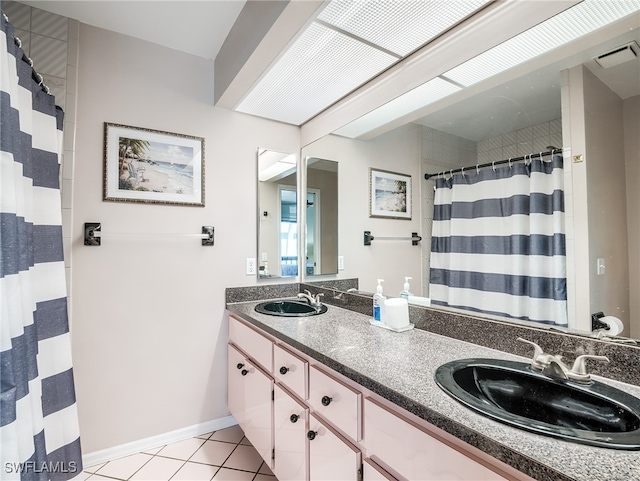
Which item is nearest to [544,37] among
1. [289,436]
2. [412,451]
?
[412,451]

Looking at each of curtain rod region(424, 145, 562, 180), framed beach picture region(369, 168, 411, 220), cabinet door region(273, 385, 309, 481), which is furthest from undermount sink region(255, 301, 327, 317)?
curtain rod region(424, 145, 562, 180)

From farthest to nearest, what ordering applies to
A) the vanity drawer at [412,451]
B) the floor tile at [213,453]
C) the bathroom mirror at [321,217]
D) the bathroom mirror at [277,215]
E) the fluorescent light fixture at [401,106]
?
the bathroom mirror at [277,215], the bathroom mirror at [321,217], the floor tile at [213,453], the fluorescent light fixture at [401,106], the vanity drawer at [412,451]

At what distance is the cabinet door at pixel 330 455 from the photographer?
1.02m

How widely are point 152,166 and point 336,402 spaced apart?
5.66 ft

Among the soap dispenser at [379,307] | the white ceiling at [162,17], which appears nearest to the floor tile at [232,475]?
the soap dispenser at [379,307]

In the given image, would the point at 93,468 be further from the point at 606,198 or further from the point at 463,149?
the point at 606,198

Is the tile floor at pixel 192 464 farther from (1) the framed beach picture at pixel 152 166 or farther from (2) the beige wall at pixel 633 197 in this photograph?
(2) the beige wall at pixel 633 197

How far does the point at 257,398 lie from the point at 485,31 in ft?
6.55

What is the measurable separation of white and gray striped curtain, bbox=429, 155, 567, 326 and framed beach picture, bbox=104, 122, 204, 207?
1.52 metres

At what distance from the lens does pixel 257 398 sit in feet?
5.61

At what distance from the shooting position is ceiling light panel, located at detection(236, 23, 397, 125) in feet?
5.16

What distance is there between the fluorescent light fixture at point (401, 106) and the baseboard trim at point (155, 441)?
211 cm

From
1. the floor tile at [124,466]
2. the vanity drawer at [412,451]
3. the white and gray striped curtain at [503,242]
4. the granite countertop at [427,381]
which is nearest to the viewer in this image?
the granite countertop at [427,381]

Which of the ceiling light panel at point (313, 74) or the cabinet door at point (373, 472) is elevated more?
the ceiling light panel at point (313, 74)
